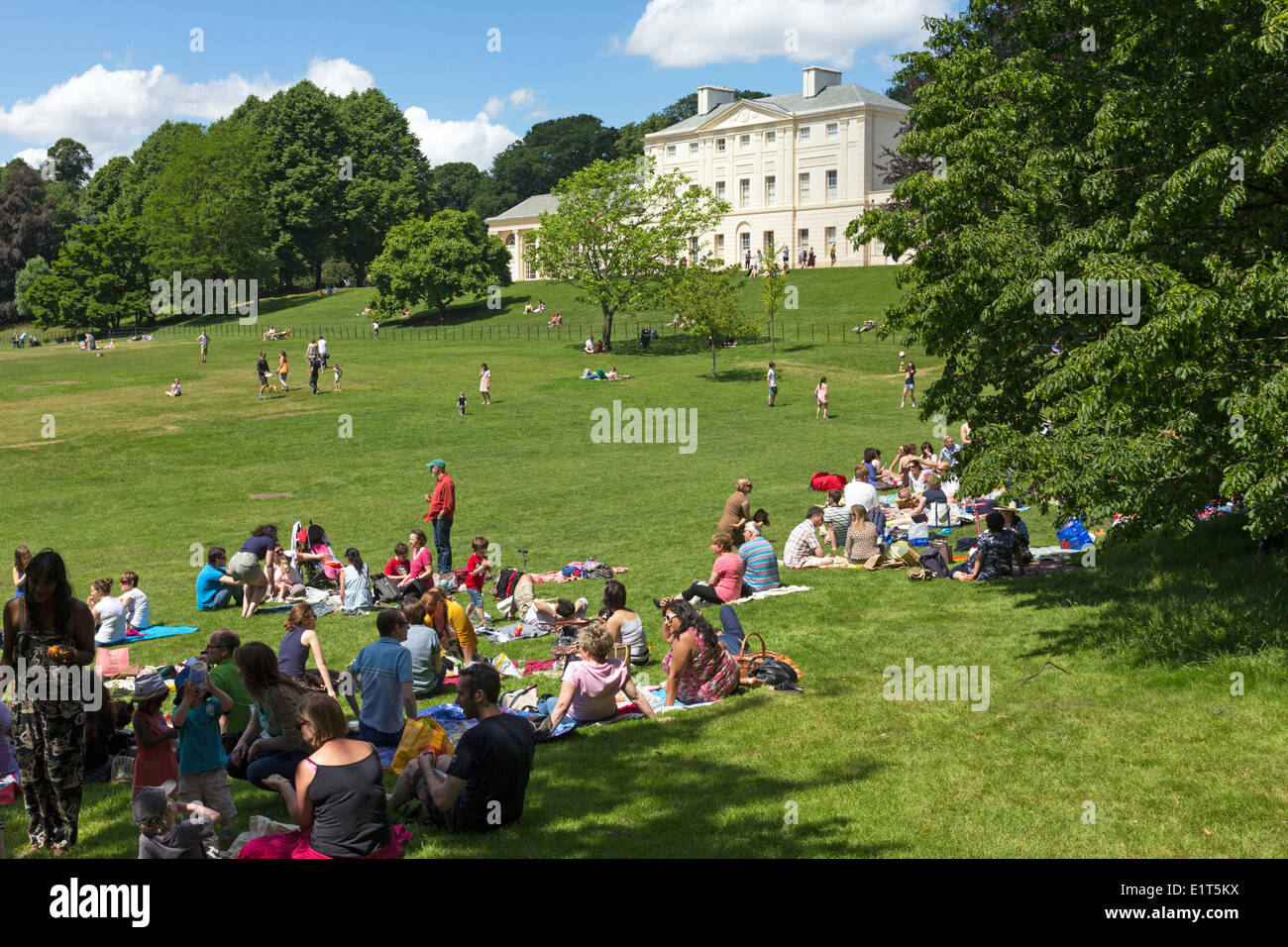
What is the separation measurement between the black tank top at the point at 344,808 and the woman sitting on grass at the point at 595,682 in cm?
351

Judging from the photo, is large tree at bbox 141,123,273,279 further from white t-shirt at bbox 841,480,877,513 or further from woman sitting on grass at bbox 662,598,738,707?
woman sitting on grass at bbox 662,598,738,707

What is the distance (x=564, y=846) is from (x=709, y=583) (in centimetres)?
851

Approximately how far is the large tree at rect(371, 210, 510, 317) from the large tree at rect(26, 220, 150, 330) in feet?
64.2

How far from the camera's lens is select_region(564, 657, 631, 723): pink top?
10.7 m

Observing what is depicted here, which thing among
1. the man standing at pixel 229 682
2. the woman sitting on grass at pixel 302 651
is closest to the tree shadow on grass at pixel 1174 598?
the woman sitting on grass at pixel 302 651

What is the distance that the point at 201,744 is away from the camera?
808 centimetres

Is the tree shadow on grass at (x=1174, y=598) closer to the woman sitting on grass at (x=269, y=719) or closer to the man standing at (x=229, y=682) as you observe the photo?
the woman sitting on grass at (x=269, y=719)

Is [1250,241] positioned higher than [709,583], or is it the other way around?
[1250,241]

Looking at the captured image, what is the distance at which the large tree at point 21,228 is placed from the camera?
95.7 metres

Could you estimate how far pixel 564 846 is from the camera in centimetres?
767

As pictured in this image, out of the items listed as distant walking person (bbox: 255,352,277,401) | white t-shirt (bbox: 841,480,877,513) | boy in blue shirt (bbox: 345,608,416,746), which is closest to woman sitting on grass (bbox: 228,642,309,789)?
boy in blue shirt (bbox: 345,608,416,746)

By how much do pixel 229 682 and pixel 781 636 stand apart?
6988 mm
